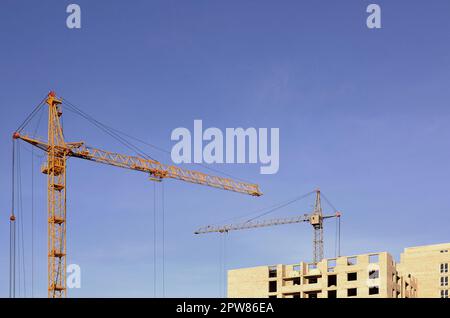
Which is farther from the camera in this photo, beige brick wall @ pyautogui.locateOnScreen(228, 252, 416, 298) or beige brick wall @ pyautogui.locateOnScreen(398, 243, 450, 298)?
beige brick wall @ pyautogui.locateOnScreen(398, 243, 450, 298)

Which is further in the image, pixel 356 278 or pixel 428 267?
pixel 428 267

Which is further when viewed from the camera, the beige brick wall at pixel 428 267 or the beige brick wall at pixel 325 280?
the beige brick wall at pixel 428 267

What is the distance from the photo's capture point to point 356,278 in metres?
109

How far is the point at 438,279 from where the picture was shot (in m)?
129

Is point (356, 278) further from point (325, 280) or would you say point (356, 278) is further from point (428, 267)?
point (428, 267)

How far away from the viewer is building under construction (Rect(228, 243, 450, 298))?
4245 inches

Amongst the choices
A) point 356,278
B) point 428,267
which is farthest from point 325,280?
point 428,267

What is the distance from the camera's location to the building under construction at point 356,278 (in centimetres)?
10781

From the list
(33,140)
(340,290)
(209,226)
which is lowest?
(340,290)

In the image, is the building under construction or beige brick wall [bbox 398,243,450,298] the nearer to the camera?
the building under construction
